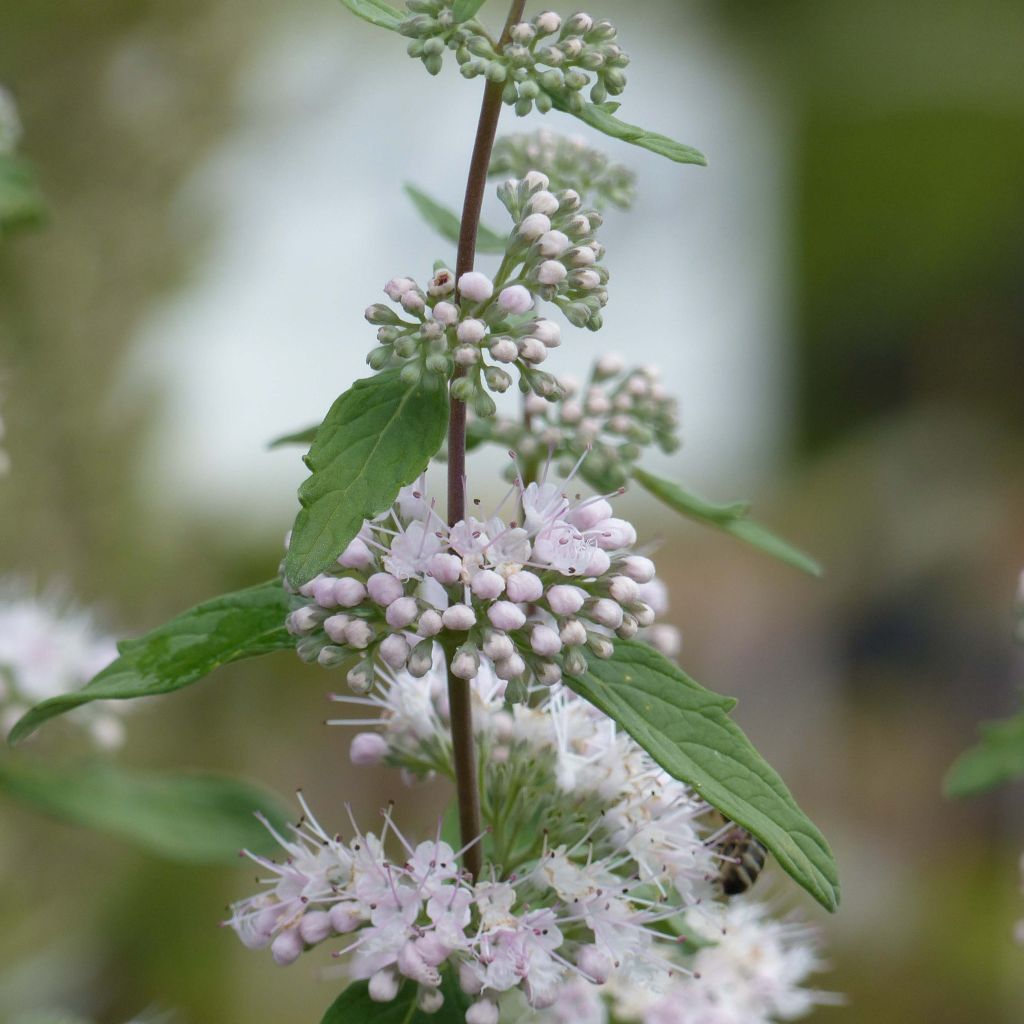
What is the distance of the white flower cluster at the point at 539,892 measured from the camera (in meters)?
0.84

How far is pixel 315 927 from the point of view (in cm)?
87

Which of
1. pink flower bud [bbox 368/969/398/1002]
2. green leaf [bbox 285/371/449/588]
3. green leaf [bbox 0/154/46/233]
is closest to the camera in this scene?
green leaf [bbox 285/371/449/588]

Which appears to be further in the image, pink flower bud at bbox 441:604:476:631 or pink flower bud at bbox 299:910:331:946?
pink flower bud at bbox 299:910:331:946

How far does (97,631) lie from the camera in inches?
79.3

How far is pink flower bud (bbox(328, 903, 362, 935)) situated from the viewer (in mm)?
864

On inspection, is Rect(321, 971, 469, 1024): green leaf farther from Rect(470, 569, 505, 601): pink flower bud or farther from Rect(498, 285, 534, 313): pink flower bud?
Rect(498, 285, 534, 313): pink flower bud

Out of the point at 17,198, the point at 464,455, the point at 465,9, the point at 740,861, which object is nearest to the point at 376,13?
the point at 465,9

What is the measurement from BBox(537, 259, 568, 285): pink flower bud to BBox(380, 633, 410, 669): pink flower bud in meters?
0.25

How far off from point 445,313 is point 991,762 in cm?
71

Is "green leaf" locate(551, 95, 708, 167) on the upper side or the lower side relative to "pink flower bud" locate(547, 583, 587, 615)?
upper

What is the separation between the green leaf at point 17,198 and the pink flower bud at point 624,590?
783 millimetres

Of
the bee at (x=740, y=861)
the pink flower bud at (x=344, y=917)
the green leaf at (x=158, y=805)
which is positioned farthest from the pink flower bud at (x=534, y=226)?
the green leaf at (x=158, y=805)

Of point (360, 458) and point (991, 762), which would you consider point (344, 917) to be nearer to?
point (360, 458)

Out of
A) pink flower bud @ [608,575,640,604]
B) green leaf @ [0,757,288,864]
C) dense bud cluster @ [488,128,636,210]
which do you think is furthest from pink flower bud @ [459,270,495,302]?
green leaf @ [0,757,288,864]
